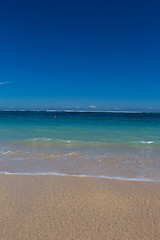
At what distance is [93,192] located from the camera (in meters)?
3.94

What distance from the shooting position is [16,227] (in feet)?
8.86

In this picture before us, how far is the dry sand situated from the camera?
262 centimetres

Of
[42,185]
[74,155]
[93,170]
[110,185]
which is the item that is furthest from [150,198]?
[74,155]

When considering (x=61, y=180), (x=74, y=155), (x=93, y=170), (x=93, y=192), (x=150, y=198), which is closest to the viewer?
(x=150, y=198)

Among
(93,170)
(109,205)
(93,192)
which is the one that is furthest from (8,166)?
(109,205)

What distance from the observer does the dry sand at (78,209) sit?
103 inches

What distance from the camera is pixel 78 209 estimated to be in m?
3.21

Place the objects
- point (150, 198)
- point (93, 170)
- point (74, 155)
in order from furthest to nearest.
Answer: point (74, 155)
point (93, 170)
point (150, 198)

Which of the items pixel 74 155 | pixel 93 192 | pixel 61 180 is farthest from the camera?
pixel 74 155

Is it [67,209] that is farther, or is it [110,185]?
[110,185]

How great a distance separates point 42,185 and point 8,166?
2.29 m

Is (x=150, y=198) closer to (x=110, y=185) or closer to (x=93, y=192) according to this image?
(x=110, y=185)

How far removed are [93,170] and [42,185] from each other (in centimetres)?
205

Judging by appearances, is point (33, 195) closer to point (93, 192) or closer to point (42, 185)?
point (42, 185)
